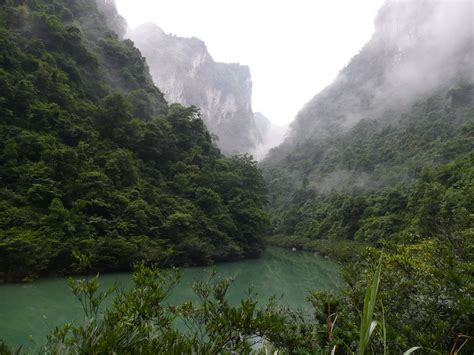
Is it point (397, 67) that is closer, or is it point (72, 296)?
point (72, 296)

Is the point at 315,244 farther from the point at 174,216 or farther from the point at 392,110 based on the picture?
the point at 392,110

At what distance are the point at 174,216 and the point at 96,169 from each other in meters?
4.38

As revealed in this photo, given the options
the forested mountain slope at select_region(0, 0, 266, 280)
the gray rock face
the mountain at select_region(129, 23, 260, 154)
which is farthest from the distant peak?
the forested mountain slope at select_region(0, 0, 266, 280)

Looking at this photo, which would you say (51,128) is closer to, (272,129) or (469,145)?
(469,145)

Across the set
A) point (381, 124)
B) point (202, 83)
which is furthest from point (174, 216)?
point (202, 83)

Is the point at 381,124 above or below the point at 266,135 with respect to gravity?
below

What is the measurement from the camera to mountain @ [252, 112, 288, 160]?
99438 mm

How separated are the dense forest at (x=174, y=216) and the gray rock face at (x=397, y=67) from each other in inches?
571

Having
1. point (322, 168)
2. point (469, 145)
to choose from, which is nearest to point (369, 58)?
point (322, 168)

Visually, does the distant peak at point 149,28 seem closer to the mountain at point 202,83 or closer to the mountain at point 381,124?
the mountain at point 202,83

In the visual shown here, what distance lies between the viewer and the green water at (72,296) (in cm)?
723

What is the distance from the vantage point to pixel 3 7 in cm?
1892

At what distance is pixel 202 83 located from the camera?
81625mm

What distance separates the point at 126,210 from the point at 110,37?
19.6m
